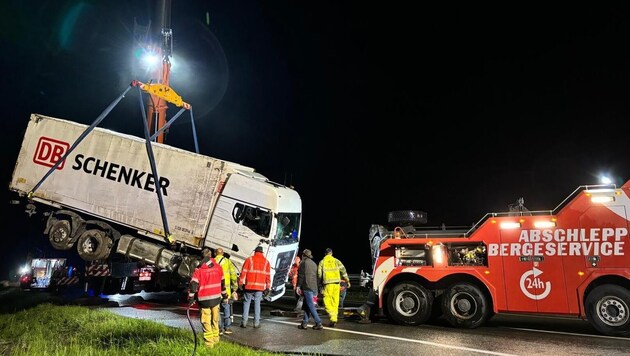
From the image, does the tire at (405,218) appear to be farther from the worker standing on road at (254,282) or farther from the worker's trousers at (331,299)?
the worker standing on road at (254,282)

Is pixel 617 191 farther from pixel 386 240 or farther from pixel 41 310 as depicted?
pixel 41 310

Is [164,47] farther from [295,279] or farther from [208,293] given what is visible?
[208,293]

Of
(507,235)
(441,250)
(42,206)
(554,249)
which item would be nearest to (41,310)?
(42,206)

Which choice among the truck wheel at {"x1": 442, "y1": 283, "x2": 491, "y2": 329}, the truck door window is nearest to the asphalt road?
the truck wheel at {"x1": 442, "y1": 283, "x2": 491, "y2": 329}

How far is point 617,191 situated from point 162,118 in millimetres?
16606

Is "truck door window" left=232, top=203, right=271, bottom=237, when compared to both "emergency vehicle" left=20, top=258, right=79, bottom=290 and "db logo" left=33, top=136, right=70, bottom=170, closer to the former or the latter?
"db logo" left=33, top=136, right=70, bottom=170

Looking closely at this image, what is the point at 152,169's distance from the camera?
11906 mm

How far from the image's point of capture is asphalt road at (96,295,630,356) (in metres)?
6.16

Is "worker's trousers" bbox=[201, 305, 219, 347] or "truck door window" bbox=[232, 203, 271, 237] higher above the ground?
"truck door window" bbox=[232, 203, 271, 237]

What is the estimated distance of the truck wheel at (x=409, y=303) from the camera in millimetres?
8531

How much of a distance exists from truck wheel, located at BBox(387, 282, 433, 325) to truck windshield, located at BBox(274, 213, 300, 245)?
3.53m

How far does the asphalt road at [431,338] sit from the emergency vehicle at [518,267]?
1.25ft

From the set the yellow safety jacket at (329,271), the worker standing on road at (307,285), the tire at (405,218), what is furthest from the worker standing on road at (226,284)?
the tire at (405,218)

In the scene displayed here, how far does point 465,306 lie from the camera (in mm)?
8180
